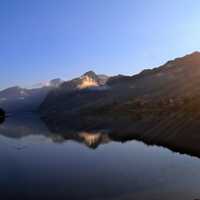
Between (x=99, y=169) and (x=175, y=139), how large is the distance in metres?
32.7

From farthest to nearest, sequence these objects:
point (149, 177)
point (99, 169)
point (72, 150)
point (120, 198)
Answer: point (72, 150) → point (99, 169) → point (149, 177) → point (120, 198)

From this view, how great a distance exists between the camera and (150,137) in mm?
88188

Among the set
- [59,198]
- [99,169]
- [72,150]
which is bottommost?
[59,198]

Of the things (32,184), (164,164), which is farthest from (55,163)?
(164,164)

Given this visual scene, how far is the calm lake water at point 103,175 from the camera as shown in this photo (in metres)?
36.8

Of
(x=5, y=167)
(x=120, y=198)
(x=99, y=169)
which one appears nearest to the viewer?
(x=120, y=198)

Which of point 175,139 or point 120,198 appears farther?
point 175,139

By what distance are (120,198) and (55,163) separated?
25.8 metres

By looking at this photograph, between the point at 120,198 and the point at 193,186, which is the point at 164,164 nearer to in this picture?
the point at 193,186

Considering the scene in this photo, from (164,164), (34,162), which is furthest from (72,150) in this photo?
(164,164)

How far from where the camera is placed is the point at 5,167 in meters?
57.7

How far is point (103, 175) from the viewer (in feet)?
152

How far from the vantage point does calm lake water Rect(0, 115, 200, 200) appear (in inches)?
1449

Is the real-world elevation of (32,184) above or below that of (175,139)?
below
